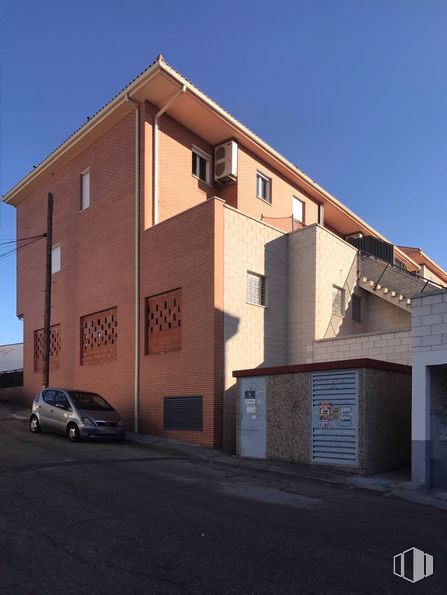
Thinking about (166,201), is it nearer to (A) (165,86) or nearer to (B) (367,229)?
(A) (165,86)

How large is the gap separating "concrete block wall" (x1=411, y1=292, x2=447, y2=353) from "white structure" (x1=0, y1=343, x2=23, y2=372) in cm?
3343

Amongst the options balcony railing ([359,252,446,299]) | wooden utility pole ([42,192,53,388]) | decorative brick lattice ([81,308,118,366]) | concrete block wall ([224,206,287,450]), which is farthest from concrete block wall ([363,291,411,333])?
wooden utility pole ([42,192,53,388])

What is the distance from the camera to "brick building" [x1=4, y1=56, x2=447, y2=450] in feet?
54.1

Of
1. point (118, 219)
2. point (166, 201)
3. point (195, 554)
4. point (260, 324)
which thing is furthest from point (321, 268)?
point (195, 554)

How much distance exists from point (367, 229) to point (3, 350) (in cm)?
2860

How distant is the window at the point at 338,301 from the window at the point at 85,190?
1073cm

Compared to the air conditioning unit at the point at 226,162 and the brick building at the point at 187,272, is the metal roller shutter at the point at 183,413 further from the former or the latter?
the air conditioning unit at the point at 226,162

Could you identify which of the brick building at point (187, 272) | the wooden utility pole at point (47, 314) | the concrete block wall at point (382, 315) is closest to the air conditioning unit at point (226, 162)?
the brick building at point (187, 272)

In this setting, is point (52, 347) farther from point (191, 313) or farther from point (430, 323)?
point (430, 323)

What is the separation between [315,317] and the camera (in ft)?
60.4

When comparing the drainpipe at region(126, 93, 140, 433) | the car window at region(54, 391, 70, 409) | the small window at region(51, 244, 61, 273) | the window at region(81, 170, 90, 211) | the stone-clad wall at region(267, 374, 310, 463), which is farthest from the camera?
the small window at region(51, 244, 61, 273)

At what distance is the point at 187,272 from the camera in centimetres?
1700

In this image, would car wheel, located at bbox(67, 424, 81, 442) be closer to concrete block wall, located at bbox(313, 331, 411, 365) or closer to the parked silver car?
the parked silver car

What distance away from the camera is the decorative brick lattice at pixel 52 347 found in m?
23.6
